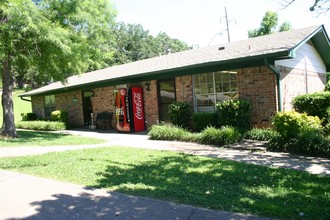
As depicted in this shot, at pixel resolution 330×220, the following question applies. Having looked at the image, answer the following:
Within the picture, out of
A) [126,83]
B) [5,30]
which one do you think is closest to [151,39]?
[126,83]

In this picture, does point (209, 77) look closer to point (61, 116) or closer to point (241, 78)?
point (241, 78)

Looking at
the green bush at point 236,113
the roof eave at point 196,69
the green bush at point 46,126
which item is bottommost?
the green bush at point 46,126

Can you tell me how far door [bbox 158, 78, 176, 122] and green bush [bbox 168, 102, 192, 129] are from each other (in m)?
1.14

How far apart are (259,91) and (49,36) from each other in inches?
310

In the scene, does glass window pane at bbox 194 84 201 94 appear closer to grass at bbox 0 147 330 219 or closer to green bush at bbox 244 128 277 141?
green bush at bbox 244 128 277 141

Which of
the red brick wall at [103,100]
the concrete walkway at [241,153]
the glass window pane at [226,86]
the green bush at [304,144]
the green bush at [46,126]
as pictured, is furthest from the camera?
the green bush at [46,126]

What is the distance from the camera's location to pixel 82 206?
4.50m

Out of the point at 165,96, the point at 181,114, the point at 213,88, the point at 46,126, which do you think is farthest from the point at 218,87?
the point at 46,126

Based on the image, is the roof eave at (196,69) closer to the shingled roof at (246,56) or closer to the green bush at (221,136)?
the shingled roof at (246,56)

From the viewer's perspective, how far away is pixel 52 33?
11.4 meters

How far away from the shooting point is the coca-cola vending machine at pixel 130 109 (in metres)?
14.8

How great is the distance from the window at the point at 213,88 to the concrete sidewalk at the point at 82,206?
321 inches

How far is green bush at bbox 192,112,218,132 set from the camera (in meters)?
11.7

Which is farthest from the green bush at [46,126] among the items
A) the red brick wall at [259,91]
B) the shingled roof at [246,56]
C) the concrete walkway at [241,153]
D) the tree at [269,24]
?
the tree at [269,24]
